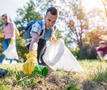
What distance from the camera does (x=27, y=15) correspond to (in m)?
19.3

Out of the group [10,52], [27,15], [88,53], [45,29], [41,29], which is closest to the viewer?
[41,29]

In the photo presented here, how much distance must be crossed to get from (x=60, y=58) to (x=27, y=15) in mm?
17571

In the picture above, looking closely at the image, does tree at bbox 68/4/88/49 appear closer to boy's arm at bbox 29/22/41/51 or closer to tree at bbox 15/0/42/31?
tree at bbox 15/0/42/31

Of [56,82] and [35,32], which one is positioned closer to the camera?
[56,82]

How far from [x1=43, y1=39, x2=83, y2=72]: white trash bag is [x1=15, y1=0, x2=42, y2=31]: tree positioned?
54.4 ft

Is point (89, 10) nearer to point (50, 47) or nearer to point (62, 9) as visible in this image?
point (62, 9)

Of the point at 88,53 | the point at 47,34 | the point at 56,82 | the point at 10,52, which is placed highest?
the point at 47,34

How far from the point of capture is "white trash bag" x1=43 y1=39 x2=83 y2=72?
97.1 inches

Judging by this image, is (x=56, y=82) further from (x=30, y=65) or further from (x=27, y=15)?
(x=27, y=15)

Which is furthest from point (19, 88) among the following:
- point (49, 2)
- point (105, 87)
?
point (49, 2)

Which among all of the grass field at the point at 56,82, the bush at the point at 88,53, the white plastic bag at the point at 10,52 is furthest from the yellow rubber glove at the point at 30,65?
the bush at the point at 88,53

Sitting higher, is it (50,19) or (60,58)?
(50,19)

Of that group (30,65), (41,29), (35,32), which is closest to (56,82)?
(30,65)

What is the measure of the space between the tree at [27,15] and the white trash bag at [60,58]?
54.4 ft
